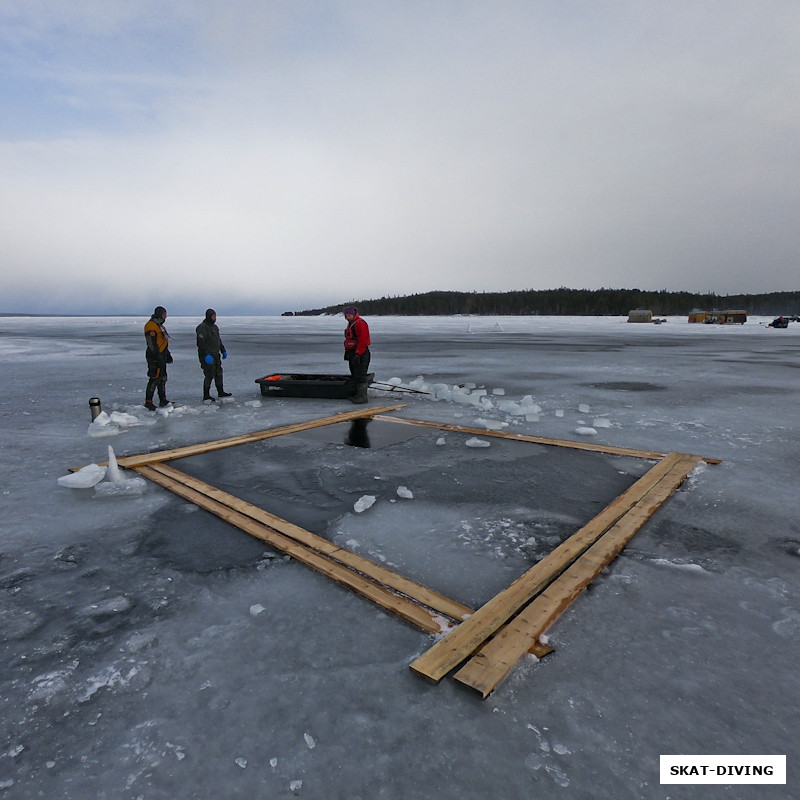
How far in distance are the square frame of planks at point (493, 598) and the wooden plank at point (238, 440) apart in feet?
1.83

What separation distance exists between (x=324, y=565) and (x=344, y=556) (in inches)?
6.0

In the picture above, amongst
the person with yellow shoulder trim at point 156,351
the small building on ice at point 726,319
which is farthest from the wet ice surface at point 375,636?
the small building on ice at point 726,319

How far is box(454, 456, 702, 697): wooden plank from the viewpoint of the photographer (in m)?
2.03

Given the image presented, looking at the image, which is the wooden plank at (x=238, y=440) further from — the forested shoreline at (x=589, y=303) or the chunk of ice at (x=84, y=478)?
the forested shoreline at (x=589, y=303)

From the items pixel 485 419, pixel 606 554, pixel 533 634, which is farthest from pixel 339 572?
pixel 485 419

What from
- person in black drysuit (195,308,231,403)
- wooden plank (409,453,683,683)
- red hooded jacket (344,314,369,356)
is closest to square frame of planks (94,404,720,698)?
wooden plank (409,453,683,683)

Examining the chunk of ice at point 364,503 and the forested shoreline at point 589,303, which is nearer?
the chunk of ice at point 364,503

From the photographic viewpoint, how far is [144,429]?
6.62m

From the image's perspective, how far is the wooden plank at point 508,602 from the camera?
2.09m

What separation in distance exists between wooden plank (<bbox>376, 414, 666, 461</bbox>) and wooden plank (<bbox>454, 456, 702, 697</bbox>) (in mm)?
1462

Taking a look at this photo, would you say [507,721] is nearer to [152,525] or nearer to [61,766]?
[61,766]

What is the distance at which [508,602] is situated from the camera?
252cm

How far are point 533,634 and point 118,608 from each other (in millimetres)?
2206

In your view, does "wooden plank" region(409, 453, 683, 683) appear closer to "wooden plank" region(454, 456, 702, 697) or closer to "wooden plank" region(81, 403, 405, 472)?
"wooden plank" region(454, 456, 702, 697)
